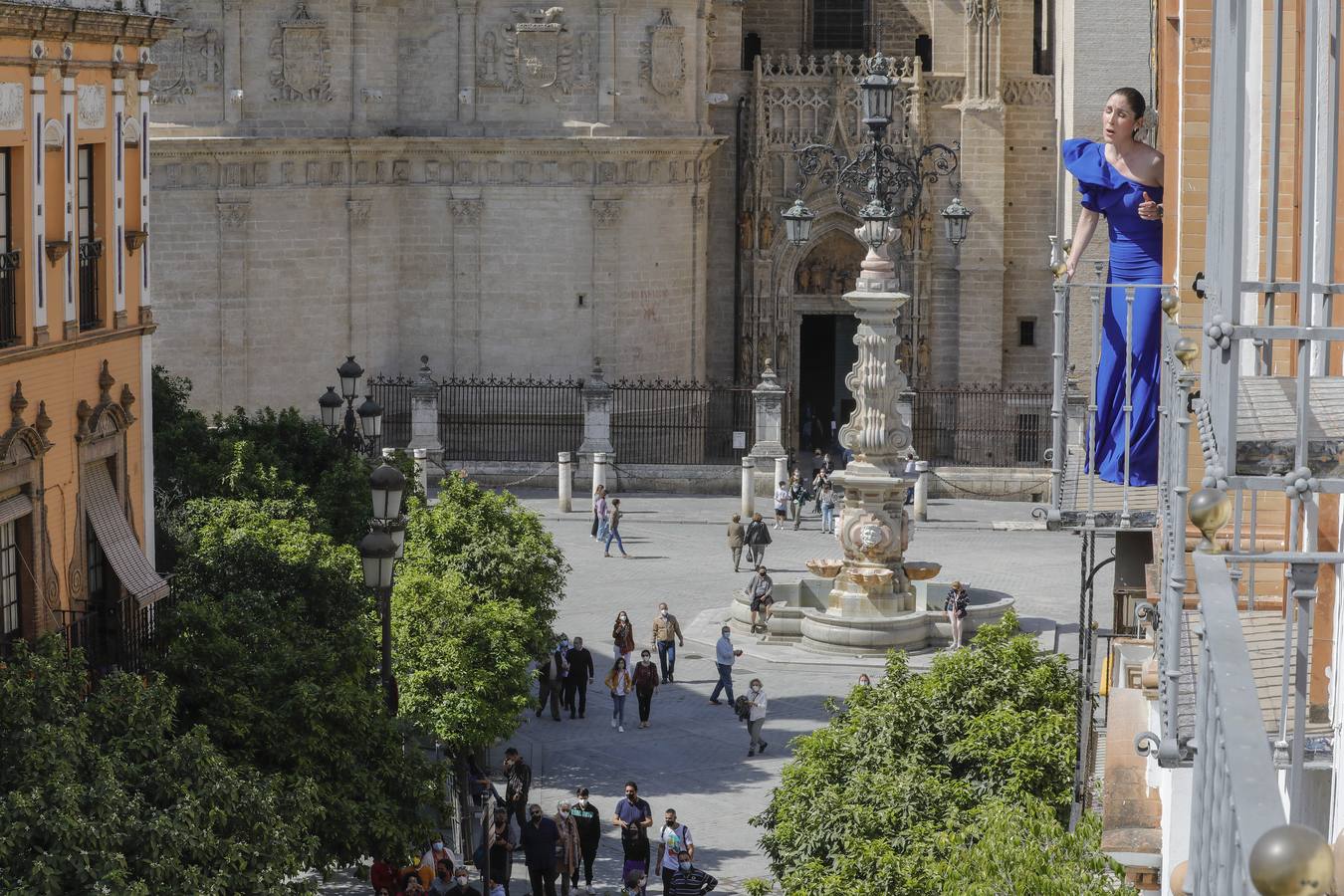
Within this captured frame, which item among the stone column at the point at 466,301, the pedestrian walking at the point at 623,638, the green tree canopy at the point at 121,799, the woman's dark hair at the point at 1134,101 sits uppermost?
the woman's dark hair at the point at 1134,101

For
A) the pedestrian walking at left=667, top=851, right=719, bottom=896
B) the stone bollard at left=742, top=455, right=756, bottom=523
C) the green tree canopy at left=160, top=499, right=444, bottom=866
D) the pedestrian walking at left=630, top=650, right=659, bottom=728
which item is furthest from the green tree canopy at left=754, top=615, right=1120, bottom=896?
the stone bollard at left=742, top=455, right=756, bottom=523

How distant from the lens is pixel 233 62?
132ft

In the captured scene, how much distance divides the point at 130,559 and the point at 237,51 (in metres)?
24.8

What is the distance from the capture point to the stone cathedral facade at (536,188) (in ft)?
132

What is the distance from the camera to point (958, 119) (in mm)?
44406

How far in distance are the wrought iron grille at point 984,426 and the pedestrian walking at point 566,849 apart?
23.8 metres

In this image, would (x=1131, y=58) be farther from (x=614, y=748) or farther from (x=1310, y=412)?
(x=1310, y=412)

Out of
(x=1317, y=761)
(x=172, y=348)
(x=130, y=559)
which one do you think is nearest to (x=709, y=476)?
(x=172, y=348)

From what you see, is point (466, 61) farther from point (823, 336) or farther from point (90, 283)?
point (90, 283)

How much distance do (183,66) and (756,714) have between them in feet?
69.6

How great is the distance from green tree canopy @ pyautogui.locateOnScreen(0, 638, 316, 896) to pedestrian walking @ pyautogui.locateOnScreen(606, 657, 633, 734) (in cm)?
1126

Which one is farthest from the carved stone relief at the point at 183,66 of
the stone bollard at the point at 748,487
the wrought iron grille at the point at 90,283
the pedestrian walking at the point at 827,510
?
the wrought iron grille at the point at 90,283

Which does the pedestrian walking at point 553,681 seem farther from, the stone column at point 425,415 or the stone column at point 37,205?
the stone column at point 425,415

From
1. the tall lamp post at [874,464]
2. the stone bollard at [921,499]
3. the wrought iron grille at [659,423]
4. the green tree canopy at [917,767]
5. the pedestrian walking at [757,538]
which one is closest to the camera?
the green tree canopy at [917,767]
